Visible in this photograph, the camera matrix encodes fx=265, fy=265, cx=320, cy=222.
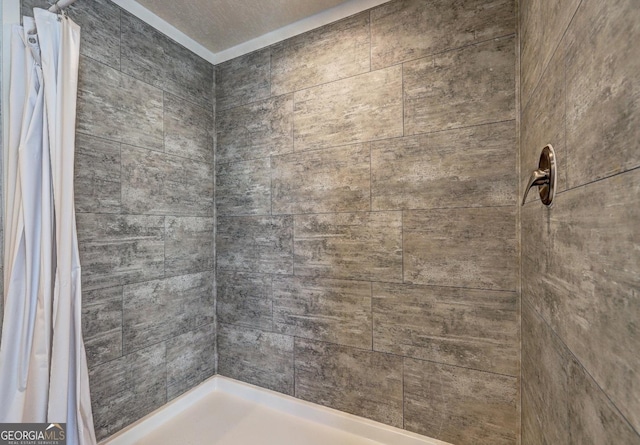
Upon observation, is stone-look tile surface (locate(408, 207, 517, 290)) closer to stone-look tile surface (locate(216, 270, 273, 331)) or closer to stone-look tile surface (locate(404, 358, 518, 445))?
stone-look tile surface (locate(404, 358, 518, 445))

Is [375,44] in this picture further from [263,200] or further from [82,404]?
[82,404]

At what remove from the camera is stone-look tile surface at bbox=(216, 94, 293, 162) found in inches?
71.9

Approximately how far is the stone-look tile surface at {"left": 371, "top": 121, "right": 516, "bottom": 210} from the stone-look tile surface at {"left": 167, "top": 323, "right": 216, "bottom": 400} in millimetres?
1584

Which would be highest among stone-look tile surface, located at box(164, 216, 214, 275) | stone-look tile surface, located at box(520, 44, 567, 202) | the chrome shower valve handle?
stone-look tile surface, located at box(520, 44, 567, 202)

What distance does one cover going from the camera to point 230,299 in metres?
2.03

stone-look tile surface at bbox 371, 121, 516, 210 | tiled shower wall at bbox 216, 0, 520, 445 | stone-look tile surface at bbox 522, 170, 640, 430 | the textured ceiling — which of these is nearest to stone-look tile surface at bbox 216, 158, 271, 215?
tiled shower wall at bbox 216, 0, 520, 445

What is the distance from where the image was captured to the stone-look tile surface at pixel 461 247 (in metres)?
1.29

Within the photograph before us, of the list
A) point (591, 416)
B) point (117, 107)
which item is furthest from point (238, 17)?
point (591, 416)

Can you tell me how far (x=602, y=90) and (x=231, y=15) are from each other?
1954 mm

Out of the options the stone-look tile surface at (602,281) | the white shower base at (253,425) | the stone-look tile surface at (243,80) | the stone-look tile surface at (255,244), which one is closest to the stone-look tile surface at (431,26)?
the stone-look tile surface at (243,80)

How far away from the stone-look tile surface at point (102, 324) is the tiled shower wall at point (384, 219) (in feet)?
2.30

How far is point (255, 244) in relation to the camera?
6.34 ft

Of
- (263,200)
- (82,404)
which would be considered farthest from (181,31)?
(82,404)

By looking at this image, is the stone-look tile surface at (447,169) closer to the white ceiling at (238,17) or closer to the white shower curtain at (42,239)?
the white ceiling at (238,17)
